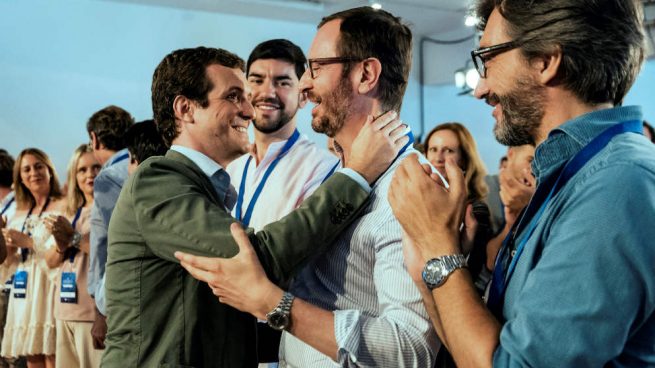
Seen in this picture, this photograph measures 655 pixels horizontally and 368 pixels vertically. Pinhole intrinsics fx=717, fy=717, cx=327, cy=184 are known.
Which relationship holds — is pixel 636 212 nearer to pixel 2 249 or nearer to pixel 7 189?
pixel 2 249

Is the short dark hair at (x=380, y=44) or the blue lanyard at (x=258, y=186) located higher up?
the short dark hair at (x=380, y=44)

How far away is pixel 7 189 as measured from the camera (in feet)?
22.1

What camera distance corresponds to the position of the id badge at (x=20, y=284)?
17.1 ft

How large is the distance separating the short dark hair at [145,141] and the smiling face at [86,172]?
1835 millimetres

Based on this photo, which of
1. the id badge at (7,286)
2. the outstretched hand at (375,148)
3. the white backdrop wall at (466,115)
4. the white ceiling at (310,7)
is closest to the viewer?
the outstretched hand at (375,148)

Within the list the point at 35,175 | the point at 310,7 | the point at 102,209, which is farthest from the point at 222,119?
the point at 310,7

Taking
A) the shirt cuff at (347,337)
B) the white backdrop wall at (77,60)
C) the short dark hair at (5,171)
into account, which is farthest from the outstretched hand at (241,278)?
the white backdrop wall at (77,60)

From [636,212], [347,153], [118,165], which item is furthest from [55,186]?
[636,212]

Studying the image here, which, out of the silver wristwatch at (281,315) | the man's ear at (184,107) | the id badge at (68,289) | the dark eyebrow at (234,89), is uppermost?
the dark eyebrow at (234,89)

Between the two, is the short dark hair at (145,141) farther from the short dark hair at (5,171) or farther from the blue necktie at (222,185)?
the short dark hair at (5,171)

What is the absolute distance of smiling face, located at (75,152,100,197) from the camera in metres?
5.18

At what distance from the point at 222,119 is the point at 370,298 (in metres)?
0.77

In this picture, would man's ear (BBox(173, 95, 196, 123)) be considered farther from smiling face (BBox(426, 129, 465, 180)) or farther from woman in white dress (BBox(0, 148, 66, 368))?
woman in white dress (BBox(0, 148, 66, 368))

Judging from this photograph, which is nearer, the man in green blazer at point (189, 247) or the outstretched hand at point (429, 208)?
the outstretched hand at point (429, 208)
